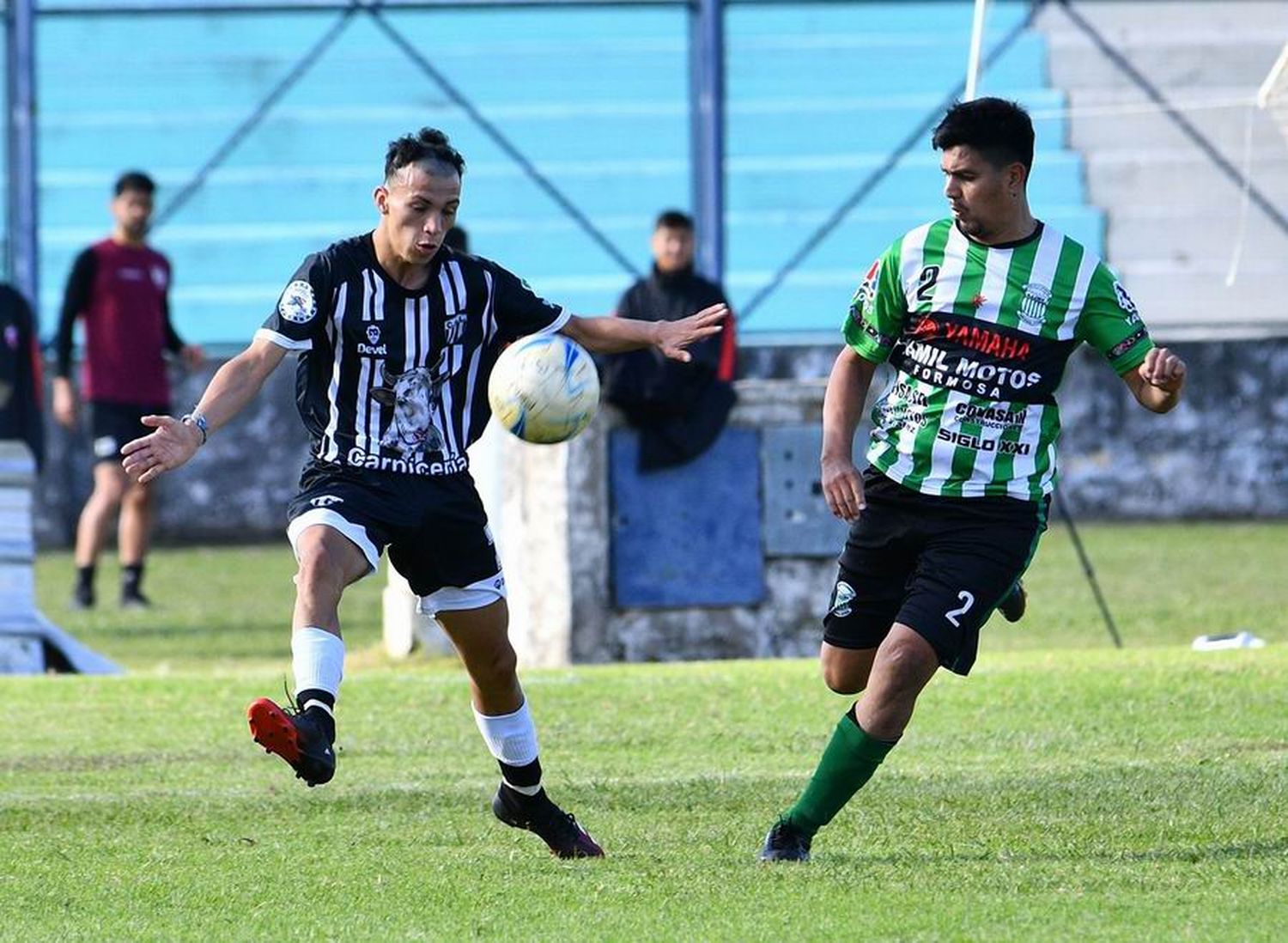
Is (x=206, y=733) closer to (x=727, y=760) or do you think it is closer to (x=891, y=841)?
(x=727, y=760)

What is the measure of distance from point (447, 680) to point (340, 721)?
1.42 metres

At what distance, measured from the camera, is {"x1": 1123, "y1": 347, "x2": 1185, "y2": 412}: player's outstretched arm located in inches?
251

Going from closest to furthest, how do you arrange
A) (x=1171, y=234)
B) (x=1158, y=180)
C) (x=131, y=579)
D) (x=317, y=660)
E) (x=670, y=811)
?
1. (x=317, y=660)
2. (x=670, y=811)
3. (x=131, y=579)
4. (x=1171, y=234)
5. (x=1158, y=180)

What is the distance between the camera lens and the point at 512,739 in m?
6.87

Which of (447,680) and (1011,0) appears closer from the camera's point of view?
(447,680)

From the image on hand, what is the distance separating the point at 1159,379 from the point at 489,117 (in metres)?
16.9

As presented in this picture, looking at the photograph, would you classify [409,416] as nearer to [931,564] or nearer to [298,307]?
[298,307]

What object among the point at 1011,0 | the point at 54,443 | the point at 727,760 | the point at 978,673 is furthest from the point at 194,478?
the point at 727,760

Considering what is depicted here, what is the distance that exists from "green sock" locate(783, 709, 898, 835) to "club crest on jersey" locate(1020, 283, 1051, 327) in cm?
119

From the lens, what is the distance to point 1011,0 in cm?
2233

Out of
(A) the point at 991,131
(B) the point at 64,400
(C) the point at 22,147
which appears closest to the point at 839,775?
(A) the point at 991,131

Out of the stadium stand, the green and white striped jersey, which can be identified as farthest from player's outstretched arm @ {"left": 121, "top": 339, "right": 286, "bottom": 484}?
the stadium stand

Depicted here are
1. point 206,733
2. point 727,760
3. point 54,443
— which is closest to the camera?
point 727,760

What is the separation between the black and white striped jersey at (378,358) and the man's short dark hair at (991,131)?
1.42 m
